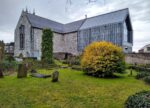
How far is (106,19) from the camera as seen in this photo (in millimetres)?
38375

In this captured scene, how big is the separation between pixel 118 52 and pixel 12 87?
9402 millimetres

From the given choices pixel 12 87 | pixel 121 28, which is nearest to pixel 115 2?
pixel 12 87

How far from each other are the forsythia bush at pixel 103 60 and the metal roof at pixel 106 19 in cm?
2002

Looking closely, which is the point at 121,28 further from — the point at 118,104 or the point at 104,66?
the point at 118,104

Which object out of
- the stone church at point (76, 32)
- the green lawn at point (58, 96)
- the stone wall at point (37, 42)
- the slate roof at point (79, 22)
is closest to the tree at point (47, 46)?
the stone church at point (76, 32)

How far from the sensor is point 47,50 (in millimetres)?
26188

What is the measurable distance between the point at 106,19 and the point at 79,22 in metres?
7.98

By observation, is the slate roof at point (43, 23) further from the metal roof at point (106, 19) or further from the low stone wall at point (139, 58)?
the low stone wall at point (139, 58)

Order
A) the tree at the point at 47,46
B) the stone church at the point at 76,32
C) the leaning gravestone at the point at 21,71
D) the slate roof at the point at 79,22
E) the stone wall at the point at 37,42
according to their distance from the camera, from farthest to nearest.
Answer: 1. the stone wall at the point at 37,42
2. the slate roof at the point at 79,22
3. the stone church at the point at 76,32
4. the tree at the point at 47,46
5. the leaning gravestone at the point at 21,71

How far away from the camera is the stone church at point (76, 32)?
35938mm

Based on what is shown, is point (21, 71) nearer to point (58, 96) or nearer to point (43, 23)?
point (58, 96)

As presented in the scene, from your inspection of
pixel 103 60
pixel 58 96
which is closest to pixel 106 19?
pixel 103 60

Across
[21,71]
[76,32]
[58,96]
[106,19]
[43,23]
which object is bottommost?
[58,96]

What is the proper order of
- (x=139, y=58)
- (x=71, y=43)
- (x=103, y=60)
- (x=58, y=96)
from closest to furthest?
(x=58, y=96) < (x=103, y=60) < (x=139, y=58) < (x=71, y=43)
